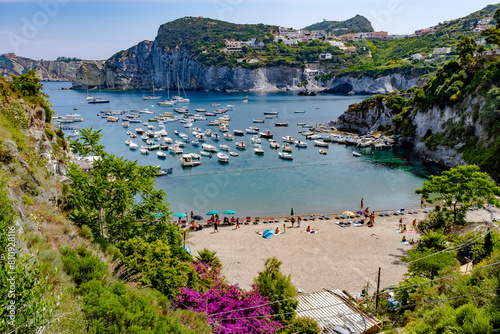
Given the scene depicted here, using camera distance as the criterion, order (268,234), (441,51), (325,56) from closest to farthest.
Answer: (268,234) < (441,51) < (325,56)

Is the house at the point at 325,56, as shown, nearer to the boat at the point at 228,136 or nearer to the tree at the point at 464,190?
the boat at the point at 228,136

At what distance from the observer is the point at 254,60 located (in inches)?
6314

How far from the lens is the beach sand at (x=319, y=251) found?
1781 cm

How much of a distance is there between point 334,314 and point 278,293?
2620 millimetres

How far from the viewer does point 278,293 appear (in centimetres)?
1273

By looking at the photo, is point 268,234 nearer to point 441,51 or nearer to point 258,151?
point 258,151

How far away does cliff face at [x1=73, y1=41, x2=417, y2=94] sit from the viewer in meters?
151

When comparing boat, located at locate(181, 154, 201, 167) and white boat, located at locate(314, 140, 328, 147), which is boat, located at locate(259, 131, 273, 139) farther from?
boat, located at locate(181, 154, 201, 167)

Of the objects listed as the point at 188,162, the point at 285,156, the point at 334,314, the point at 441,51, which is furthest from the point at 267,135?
the point at 441,51

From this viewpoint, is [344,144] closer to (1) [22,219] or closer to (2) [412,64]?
(1) [22,219]

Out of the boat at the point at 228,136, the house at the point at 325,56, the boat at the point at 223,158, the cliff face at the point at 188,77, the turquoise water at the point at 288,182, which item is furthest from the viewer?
the house at the point at 325,56

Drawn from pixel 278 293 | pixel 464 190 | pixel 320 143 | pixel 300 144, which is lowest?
pixel 300 144

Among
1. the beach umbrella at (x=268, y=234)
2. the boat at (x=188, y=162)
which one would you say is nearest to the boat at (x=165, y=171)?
the boat at (x=188, y=162)

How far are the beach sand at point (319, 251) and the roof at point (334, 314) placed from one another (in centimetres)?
227
